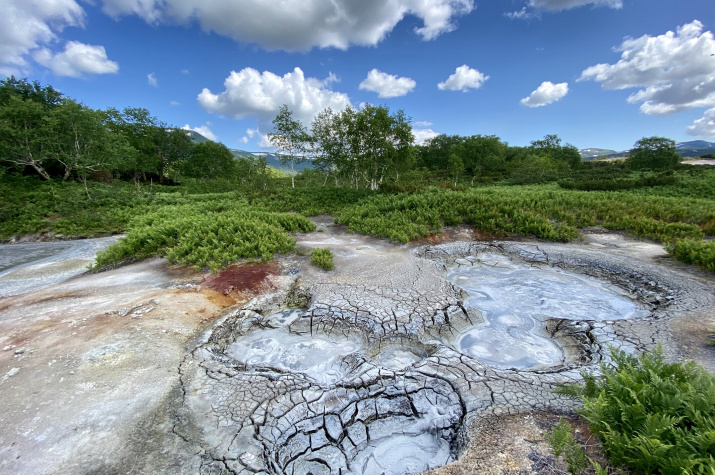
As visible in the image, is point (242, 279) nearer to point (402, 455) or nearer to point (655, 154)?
point (402, 455)

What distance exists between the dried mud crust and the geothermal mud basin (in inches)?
1.0

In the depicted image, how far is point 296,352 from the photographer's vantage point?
215 inches

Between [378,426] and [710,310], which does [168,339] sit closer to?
[378,426]

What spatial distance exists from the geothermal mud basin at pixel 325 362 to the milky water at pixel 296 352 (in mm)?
37

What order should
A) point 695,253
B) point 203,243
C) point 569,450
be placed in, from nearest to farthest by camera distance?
1. point 569,450
2. point 695,253
3. point 203,243

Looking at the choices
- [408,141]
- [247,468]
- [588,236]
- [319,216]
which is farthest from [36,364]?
[408,141]

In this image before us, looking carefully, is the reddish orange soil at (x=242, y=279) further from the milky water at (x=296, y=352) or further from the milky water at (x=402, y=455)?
the milky water at (x=402, y=455)

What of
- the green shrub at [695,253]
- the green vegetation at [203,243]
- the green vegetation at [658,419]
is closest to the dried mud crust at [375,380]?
the green vegetation at [658,419]

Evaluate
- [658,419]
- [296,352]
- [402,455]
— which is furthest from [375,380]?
[658,419]

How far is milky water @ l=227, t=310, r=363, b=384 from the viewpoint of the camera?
494 centimetres

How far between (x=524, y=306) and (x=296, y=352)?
5406 millimetres

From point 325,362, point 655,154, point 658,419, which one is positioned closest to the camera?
point 658,419

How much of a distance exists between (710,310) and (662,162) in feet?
180

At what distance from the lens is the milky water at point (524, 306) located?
17.7ft
